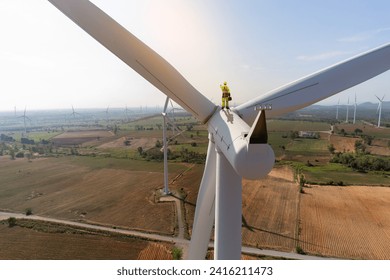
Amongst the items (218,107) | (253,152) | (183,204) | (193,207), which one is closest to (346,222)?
(193,207)

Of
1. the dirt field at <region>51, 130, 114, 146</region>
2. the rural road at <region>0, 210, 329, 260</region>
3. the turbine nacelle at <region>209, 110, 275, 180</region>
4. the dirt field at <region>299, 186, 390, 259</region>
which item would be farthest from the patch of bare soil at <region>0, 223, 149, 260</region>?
the dirt field at <region>51, 130, 114, 146</region>

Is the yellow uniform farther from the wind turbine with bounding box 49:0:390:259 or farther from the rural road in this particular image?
the rural road

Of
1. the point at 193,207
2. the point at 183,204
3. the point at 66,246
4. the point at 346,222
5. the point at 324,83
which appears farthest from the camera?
the point at 183,204

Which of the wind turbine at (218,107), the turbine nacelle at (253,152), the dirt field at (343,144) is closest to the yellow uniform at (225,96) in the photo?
the wind turbine at (218,107)

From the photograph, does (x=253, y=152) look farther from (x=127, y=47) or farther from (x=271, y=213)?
(x=271, y=213)

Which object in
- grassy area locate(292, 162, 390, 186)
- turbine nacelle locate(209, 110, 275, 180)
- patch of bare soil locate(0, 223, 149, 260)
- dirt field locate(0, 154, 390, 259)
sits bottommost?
patch of bare soil locate(0, 223, 149, 260)

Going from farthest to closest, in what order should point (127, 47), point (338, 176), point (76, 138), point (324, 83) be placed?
point (76, 138) → point (338, 176) → point (324, 83) → point (127, 47)

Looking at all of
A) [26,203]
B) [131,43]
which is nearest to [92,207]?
[26,203]

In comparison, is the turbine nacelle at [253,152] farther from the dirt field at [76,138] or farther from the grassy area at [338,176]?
the dirt field at [76,138]
